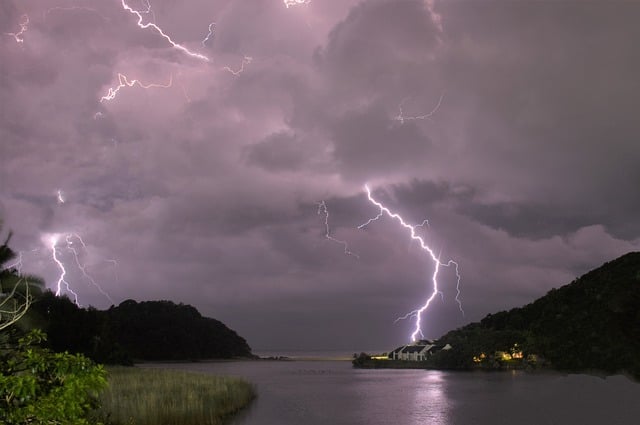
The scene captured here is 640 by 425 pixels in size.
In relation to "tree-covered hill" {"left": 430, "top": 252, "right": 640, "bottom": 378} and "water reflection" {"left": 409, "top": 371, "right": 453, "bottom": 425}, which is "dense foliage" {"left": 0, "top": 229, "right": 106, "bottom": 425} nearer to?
"water reflection" {"left": 409, "top": 371, "right": 453, "bottom": 425}

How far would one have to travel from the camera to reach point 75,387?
8.45 metres

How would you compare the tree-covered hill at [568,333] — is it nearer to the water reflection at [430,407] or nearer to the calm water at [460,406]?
the calm water at [460,406]

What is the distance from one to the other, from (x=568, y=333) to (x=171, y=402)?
102121 mm

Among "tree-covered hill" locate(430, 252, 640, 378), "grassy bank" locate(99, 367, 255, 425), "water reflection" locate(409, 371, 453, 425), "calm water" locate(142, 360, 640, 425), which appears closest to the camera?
"grassy bank" locate(99, 367, 255, 425)

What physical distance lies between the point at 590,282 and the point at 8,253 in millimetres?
120055

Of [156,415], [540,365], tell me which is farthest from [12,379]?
[540,365]

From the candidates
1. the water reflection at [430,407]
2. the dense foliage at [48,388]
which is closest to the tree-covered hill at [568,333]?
the water reflection at [430,407]

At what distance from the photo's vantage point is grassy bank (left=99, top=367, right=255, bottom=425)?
2812cm

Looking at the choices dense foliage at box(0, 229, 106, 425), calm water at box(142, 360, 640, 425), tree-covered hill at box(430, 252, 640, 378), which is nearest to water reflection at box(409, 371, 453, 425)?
calm water at box(142, 360, 640, 425)

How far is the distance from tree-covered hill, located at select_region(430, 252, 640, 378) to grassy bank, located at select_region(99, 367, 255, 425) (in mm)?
65521

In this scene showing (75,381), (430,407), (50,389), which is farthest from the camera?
(430,407)

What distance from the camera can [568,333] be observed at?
383 feet

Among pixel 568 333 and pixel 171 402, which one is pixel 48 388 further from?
pixel 568 333

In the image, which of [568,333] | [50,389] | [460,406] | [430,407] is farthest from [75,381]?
[568,333]
